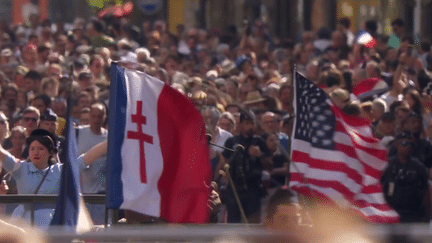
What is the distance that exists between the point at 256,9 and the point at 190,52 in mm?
12231

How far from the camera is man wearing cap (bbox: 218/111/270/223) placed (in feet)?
31.4

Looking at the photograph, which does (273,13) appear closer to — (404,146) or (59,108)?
(59,108)

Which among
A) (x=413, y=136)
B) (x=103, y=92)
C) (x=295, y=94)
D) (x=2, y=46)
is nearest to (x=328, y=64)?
(x=103, y=92)

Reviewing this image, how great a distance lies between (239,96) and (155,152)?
6892 millimetres

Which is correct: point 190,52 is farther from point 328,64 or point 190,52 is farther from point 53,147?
point 53,147

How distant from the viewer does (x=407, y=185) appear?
9.58m

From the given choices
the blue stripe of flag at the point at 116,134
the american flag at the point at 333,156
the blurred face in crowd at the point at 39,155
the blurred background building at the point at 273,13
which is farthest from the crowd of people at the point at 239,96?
the blurred background building at the point at 273,13

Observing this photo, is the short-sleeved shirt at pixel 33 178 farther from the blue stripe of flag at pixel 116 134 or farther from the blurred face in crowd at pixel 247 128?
the blurred face in crowd at pixel 247 128

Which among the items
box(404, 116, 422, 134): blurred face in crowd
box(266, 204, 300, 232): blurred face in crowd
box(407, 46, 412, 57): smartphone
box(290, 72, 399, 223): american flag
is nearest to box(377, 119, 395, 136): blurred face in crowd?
box(404, 116, 422, 134): blurred face in crowd

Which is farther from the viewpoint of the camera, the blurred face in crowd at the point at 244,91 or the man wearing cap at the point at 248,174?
the blurred face in crowd at the point at 244,91

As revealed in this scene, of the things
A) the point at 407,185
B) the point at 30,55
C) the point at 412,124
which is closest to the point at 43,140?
the point at 407,185

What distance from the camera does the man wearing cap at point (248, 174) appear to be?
958 cm

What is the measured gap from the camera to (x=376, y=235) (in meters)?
2.83

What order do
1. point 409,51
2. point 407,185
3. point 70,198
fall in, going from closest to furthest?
point 70,198 → point 407,185 → point 409,51
